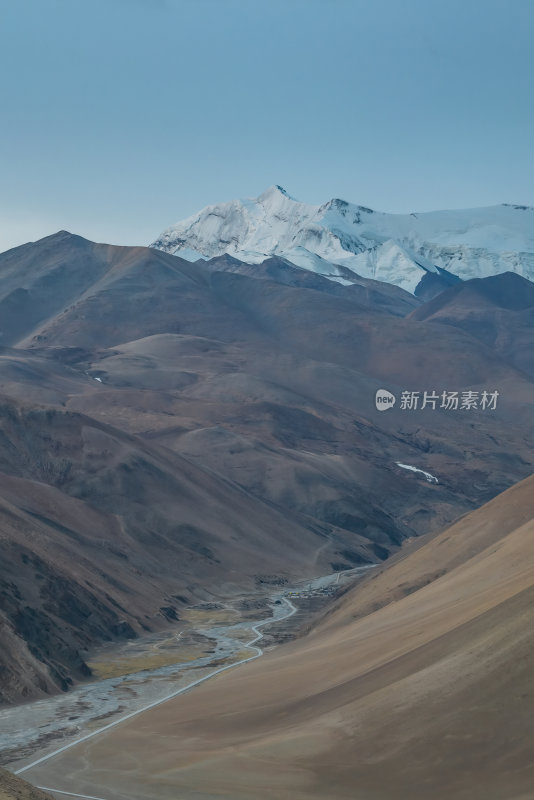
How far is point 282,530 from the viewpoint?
175m

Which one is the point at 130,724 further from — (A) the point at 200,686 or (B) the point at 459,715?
(B) the point at 459,715

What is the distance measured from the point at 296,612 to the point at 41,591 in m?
32.9

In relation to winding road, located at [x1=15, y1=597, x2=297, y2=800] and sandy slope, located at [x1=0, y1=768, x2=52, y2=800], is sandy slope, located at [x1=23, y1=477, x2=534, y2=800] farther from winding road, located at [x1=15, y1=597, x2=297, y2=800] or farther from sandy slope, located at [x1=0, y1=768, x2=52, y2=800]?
sandy slope, located at [x1=0, y1=768, x2=52, y2=800]

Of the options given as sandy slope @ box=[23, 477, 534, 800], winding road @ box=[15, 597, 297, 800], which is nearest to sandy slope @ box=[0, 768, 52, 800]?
sandy slope @ box=[23, 477, 534, 800]

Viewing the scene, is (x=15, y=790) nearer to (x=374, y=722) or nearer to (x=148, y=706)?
(x=374, y=722)

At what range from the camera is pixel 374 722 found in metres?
42.8

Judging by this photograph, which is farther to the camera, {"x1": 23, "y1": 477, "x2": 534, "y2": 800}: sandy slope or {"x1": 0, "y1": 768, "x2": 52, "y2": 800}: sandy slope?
{"x1": 23, "y1": 477, "x2": 534, "y2": 800}: sandy slope

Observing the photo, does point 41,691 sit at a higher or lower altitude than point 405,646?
lower

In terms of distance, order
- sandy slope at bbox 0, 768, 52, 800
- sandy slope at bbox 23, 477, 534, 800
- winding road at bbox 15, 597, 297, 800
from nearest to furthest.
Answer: sandy slope at bbox 0, 768, 52, 800, sandy slope at bbox 23, 477, 534, 800, winding road at bbox 15, 597, 297, 800

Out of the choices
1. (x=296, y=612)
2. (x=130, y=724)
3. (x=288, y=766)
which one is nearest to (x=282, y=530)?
(x=296, y=612)

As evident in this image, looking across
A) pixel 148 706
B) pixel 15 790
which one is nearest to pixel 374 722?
pixel 15 790

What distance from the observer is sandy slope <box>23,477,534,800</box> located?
1458 inches

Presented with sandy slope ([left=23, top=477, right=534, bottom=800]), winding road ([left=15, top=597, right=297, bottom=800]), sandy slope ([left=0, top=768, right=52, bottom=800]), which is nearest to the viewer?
sandy slope ([left=0, top=768, right=52, bottom=800])

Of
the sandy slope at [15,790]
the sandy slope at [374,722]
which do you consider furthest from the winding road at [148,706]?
the sandy slope at [15,790]
